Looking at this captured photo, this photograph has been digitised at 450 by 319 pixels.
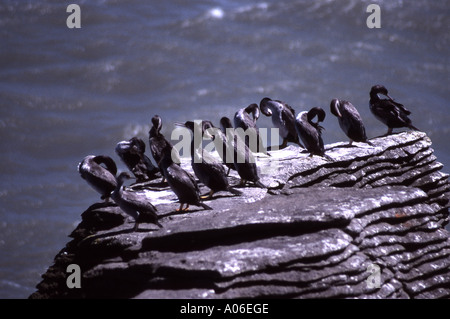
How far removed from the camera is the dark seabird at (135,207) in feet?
29.8

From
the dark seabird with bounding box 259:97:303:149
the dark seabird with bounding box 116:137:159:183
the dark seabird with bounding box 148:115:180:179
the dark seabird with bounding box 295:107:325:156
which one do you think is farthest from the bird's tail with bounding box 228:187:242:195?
the dark seabird with bounding box 259:97:303:149

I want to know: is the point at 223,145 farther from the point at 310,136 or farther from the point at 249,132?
the point at 310,136

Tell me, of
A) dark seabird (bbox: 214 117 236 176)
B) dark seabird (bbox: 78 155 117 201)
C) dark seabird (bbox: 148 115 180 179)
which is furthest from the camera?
dark seabird (bbox: 214 117 236 176)

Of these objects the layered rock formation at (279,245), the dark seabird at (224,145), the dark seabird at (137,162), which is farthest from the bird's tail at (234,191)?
the dark seabird at (137,162)

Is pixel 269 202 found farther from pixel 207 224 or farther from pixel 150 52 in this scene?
pixel 150 52

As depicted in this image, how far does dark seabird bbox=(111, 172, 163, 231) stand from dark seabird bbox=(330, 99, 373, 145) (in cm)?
462

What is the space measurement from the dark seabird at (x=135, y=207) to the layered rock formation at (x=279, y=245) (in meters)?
0.17

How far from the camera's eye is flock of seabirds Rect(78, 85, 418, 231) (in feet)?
31.1

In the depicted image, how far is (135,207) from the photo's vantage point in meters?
9.09

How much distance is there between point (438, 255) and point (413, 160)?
9.49ft
